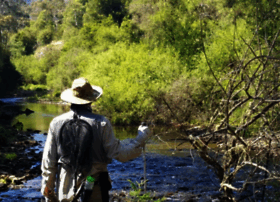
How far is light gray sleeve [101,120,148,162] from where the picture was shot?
3398mm

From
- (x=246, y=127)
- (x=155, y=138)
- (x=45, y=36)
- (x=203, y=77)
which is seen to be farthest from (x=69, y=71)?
(x=45, y=36)

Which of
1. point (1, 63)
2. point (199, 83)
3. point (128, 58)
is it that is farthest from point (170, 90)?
→ point (1, 63)

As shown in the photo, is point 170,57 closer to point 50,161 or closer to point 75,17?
point 50,161

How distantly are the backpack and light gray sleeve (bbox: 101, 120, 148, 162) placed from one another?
0.36 ft

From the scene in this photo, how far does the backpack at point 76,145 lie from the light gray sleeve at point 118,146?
109 millimetres

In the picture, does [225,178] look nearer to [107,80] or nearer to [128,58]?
[107,80]

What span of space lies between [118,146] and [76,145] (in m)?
0.38

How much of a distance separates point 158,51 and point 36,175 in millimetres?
22069

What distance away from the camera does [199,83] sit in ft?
78.5

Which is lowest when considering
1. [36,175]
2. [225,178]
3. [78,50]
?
[36,175]

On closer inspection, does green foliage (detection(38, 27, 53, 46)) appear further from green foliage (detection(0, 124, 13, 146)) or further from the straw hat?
the straw hat

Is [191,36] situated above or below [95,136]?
above

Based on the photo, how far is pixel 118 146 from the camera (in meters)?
3.46

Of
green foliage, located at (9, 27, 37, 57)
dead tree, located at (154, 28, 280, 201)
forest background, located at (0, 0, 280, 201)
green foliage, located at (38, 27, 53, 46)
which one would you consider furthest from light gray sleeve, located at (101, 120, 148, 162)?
green foliage, located at (38, 27, 53, 46)
